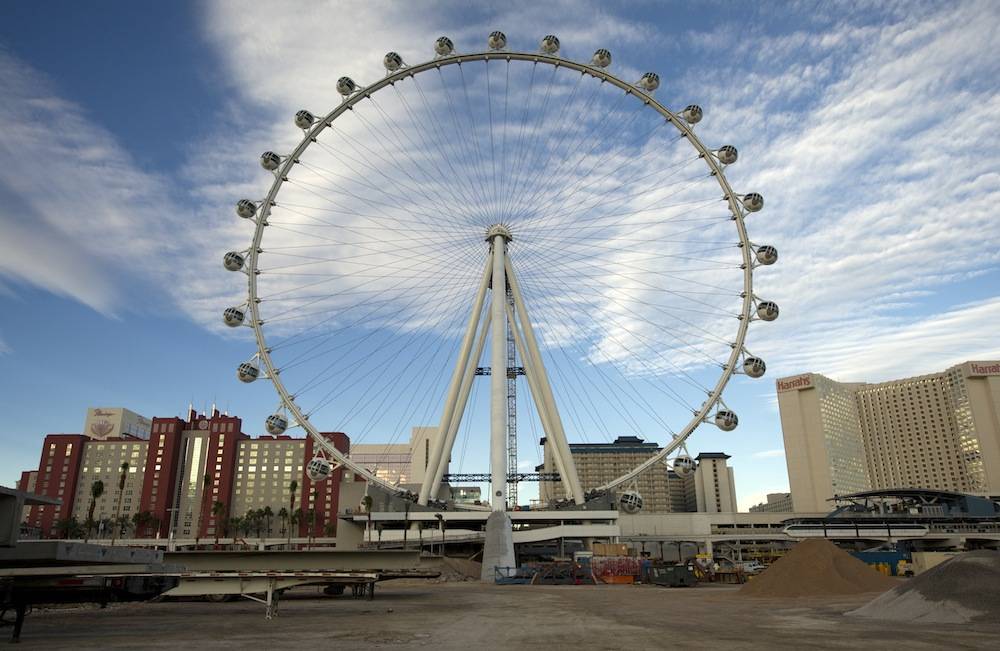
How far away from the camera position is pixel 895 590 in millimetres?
20516

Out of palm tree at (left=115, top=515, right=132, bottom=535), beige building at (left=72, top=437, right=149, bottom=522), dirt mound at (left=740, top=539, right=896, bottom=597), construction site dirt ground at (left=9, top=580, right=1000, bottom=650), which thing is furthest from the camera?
beige building at (left=72, top=437, right=149, bottom=522)

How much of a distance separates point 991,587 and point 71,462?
168 meters

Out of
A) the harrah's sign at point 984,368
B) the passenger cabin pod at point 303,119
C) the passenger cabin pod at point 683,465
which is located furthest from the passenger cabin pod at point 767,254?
the harrah's sign at point 984,368

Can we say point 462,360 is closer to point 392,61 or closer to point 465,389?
point 465,389

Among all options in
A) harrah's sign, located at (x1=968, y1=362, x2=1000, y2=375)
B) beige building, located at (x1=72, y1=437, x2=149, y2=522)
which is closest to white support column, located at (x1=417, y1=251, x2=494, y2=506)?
beige building, located at (x1=72, y1=437, x2=149, y2=522)

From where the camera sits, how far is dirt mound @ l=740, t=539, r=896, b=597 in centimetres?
3112

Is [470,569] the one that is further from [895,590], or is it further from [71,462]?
[71,462]

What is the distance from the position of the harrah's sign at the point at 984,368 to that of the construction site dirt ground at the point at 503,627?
552 feet

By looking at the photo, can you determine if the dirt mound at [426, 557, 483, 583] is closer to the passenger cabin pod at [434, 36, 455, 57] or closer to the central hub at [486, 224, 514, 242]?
the central hub at [486, 224, 514, 242]

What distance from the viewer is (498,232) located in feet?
183

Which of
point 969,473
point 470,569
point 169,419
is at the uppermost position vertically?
point 169,419

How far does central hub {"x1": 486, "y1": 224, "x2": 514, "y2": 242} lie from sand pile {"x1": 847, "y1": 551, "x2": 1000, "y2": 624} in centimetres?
4008

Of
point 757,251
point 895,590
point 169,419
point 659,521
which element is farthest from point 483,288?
point 169,419

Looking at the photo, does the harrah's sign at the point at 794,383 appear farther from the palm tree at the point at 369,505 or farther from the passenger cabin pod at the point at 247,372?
the passenger cabin pod at the point at 247,372
